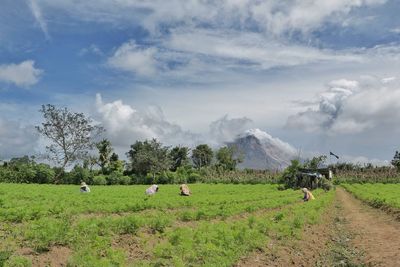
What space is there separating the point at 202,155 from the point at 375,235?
138259 mm

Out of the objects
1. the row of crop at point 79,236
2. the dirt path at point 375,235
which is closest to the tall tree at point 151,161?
the dirt path at point 375,235

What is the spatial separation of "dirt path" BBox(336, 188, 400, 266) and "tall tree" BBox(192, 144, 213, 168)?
407 ft

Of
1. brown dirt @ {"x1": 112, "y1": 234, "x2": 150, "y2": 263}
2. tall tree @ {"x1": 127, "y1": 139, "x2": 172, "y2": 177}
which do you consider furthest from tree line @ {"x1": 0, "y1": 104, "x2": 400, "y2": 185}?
brown dirt @ {"x1": 112, "y1": 234, "x2": 150, "y2": 263}

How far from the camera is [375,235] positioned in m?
23.5

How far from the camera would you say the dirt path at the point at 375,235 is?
17278mm

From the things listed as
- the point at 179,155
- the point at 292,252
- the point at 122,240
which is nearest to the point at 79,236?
the point at 122,240

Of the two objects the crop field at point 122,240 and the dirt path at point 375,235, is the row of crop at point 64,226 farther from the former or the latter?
the dirt path at point 375,235

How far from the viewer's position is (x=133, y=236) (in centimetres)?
1623

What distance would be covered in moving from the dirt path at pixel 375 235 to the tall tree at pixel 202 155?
124043 mm

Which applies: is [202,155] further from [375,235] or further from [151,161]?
[375,235]

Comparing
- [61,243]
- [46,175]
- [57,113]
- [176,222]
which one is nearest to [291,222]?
[176,222]

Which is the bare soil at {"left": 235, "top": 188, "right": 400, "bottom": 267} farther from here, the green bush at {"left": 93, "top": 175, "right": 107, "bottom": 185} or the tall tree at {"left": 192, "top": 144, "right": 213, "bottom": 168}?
the tall tree at {"left": 192, "top": 144, "right": 213, "bottom": 168}

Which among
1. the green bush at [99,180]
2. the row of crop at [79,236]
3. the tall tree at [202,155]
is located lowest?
the row of crop at [79,236]

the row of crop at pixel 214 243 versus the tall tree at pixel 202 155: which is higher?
the tall tree at pixel 202 155
